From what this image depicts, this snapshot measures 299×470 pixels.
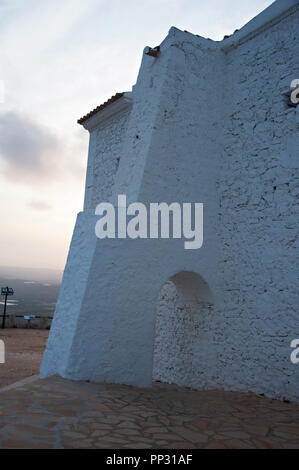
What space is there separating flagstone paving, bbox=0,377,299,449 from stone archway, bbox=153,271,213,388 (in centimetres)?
145

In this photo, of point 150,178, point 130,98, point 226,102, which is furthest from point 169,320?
point 130,98

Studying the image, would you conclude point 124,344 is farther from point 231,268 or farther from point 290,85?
point 290,85

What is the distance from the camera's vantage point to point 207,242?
6.62 meters

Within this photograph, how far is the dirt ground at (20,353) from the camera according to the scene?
28.5 ft

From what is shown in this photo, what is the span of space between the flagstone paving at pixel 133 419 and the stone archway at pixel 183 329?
1.45 meters

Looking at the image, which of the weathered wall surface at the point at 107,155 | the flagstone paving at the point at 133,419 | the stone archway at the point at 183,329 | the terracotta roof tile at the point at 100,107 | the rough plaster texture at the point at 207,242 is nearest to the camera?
the flagstone paving at the point at 133,419

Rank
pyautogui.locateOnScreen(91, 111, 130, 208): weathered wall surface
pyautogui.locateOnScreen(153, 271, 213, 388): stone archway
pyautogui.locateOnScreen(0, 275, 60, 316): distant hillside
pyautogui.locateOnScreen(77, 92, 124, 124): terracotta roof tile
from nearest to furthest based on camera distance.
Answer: pyautogui.locateOnScreen(153, 271, 213, 388): stone archway < pyautogui.locateOnScreen(77, 92, 124, 124): terracotta roof tile < pyautogui.locateOnScreen(91, 111, 130, 208): weathered wall surface < pyautogui.locateOnScreen(0, 275, 60, 316): distant hillside

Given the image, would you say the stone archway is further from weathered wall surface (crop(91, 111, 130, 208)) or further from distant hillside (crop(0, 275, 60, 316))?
distant hillside (crop(0, 275, 60, 316))

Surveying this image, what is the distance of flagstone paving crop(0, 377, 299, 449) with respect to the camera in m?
3.38

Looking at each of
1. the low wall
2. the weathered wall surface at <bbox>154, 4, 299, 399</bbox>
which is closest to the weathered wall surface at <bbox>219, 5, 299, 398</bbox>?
the weathered wall surface at <bbox>154, 4, 299, 399</bbox>

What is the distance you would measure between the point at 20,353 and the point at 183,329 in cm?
654

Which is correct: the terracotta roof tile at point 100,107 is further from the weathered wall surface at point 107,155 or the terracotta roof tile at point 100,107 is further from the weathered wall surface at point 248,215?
the weathered wall surface at point 248,215

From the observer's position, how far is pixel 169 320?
25.1 ft

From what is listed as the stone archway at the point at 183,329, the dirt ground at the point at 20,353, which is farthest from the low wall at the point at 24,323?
the stone archway at the point at 183,329
